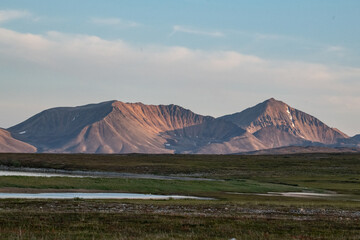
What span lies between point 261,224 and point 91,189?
43415 mm

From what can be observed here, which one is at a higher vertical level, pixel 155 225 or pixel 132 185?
pixel 155 225

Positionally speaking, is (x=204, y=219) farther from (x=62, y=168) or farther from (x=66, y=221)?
(x=62, y=168)

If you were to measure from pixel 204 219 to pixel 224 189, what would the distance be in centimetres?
4656

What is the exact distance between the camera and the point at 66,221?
31984mm

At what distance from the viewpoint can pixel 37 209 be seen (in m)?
39.3

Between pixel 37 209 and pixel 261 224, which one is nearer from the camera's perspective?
pixel 261 224

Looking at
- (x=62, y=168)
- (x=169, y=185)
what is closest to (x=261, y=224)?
(x=169, y=185)

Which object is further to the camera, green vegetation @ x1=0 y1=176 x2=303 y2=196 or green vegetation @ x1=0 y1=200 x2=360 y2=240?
green vegetation @ x1=0 y1=176 x2=303 y2=196

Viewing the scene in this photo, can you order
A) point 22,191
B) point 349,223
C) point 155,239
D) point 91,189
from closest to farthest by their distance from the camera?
1. point 155,239
2. point 349,223
3. point 22,191
4. point 91,189

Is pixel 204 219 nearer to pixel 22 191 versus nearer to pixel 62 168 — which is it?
pixel 22 191

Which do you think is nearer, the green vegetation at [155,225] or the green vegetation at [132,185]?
the green vegetation at [155,225]

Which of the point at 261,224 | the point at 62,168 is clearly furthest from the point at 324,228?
the point at 62,168

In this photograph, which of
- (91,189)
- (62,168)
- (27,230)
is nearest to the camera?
(27,230)

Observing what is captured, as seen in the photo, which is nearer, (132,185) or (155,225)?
(155,225)
